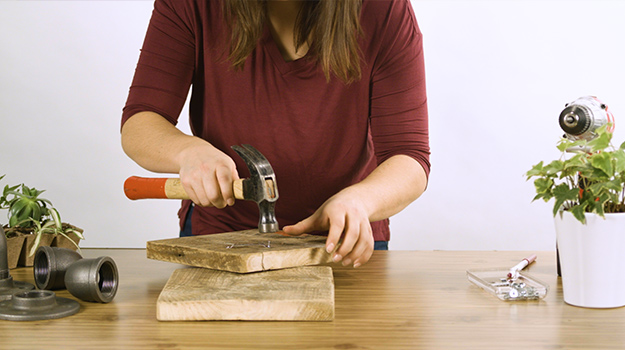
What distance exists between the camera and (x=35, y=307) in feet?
3.39

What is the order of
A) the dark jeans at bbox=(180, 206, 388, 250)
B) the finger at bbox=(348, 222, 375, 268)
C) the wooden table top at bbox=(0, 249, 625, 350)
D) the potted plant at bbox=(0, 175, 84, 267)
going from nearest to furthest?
the wooden table top at bbox=(0, 249, 625, 350) < the finger at bbox=(348, 222, 375, 268) < the potted plant at bbox=(0, 175, 84, 267) < the dark jeans at bbox=(180, 206, 388, 250)

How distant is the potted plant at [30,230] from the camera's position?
4.55 ft

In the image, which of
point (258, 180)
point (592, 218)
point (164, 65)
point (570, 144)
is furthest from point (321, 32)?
point (592, 218)

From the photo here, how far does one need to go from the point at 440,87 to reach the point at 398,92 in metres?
2.11

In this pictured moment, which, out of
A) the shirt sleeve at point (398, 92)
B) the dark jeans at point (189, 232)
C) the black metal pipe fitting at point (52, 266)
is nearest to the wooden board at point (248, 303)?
the black metal pipe fitting at point (52, 266)

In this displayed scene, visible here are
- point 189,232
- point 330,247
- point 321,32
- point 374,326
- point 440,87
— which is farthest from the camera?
point 440,87

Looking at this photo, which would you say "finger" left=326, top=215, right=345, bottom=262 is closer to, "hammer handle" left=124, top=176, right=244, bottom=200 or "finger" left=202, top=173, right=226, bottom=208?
"finger" left=202, top=173, right=226, bottom=208

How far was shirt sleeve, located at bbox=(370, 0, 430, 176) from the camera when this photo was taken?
1.68 metres

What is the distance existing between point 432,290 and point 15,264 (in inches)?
A: 34.5

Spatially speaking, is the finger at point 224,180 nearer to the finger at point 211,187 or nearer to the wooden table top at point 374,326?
the finger at point 211,187

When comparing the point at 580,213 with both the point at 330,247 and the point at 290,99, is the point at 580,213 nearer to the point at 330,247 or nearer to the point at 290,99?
the point at 330,247

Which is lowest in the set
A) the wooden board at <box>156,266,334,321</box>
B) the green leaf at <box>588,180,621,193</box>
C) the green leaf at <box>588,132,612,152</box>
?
the wooden board at <box>156,266,334,321</box>

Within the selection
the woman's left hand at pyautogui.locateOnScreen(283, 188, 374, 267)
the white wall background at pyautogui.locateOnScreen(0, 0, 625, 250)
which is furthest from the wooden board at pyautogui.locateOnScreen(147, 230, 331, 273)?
the white wall background at pyautogui.locateOnScreen(0, 0, 625, 250)

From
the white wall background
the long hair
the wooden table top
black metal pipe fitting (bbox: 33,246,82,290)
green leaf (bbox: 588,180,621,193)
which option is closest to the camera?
the wooden table top
